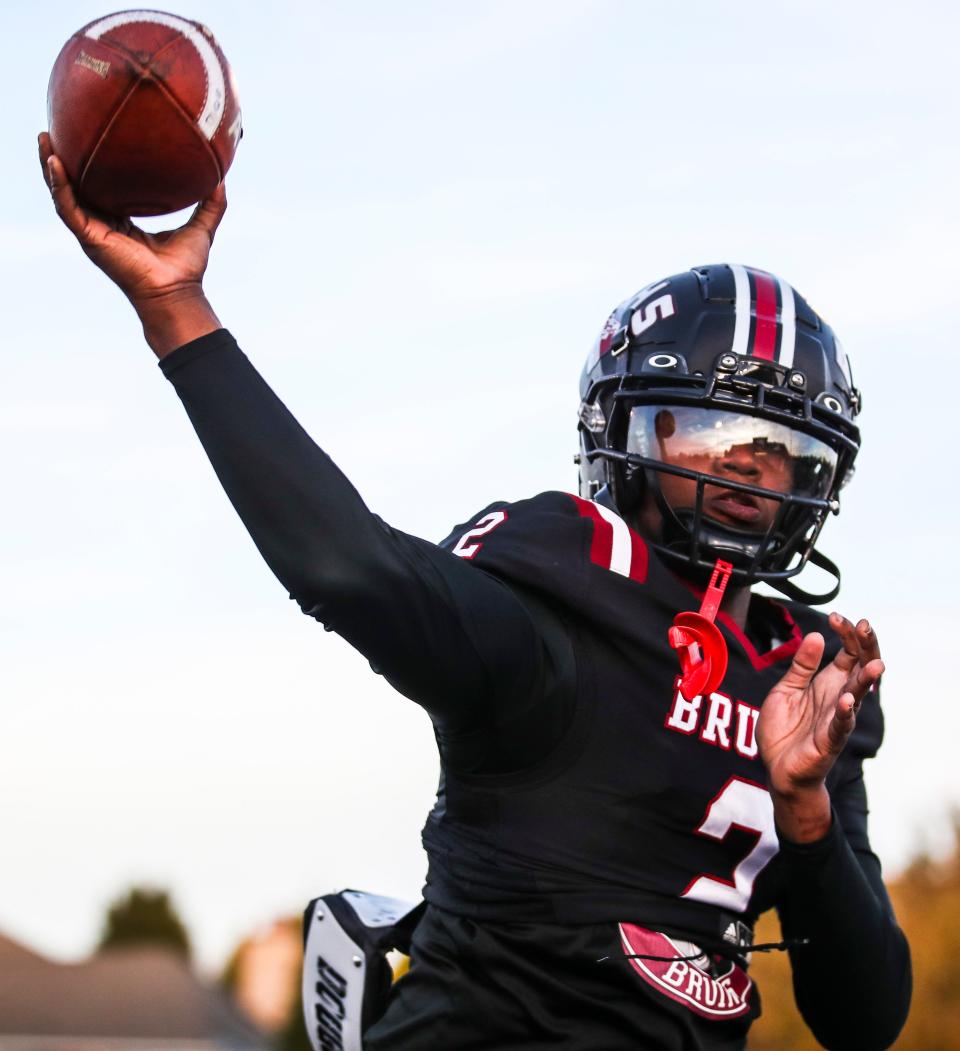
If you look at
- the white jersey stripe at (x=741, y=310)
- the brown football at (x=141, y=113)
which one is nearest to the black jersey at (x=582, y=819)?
the white jersey stripe at (x=741, y=310)

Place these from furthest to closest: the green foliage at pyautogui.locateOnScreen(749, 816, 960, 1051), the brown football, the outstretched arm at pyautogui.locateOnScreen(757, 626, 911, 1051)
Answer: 1. the green foliage at pyautogui.locateOnScreen(749, 816, 960, 1051)
2. the outstretched arm at pyautogui.locateOnScreen(757, 626, 911, 1051)
3. the brown football

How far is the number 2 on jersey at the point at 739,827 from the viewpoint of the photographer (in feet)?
11.5

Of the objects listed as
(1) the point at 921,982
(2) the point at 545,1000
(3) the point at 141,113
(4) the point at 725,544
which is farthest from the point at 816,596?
(1) the point at 921,982

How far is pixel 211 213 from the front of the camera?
303 cm

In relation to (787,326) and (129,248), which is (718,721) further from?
(129,248)

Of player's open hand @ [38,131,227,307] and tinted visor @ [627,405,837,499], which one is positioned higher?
tinted visor @ [627,405,837,499]

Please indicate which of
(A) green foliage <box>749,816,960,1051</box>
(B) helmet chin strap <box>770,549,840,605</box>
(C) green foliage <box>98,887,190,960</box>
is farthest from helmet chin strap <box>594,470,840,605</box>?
(C) green foliage <box>98,887,190,960</box>

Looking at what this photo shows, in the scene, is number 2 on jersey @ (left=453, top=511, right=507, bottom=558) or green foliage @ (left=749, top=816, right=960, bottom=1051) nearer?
number 2 on jersey @ (left=453, top=511, right=507, bottom=558)

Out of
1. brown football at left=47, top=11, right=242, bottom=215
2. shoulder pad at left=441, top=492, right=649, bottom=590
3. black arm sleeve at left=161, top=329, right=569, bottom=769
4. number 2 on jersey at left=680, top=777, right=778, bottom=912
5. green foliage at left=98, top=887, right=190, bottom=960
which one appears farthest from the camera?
green foliage at left=98, top=887, right=190, bottom=960

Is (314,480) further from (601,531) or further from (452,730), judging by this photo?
(601,531)

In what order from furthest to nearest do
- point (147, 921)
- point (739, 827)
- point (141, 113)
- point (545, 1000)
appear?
point (147, 921) → point (739, 827) → point (545, 1000) → point (141, 113)

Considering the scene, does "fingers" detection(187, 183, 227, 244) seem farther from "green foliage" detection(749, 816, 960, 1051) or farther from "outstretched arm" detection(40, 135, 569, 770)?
"green foliage" detection(749, 816, 960, 1051)

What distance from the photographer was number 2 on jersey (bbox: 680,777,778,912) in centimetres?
349

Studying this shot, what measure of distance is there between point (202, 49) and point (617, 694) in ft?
4.95
